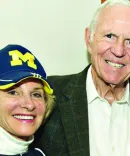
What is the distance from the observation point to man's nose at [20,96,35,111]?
1385mm

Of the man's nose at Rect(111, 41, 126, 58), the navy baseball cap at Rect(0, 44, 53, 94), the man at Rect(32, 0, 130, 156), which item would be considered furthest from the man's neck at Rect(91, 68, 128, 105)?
the navy baseball cap at Rect(0, 44, 53, 94)

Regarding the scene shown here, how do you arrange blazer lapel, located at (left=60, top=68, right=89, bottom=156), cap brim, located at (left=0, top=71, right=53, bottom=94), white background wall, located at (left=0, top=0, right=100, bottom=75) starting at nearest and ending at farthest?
cap brim, located at (left=0, top=71, right=53, bottom=94)
blazer lapel, located at (left=60, top=68, right=89, bottom=156)
white background wall, located at (left=0, top=0, right=100, bottom=75)

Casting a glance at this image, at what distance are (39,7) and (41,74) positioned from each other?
55 centimetres

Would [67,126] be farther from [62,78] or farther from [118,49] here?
[118,49]

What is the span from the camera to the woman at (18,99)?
4.49ft

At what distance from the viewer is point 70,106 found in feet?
5.67

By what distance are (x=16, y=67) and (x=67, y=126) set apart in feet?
1.53

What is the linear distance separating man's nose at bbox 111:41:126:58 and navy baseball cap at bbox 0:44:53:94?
0.45 m

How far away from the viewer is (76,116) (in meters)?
1.71

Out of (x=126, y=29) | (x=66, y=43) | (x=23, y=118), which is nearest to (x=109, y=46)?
(x=126, y=29)

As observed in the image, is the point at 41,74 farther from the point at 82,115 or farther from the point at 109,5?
the point at 109,5

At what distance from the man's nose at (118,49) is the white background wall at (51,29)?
0.39 metres

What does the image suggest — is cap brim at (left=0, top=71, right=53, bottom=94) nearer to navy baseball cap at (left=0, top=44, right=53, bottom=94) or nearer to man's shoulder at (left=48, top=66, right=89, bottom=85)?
navy baseball cap at (left=0, top=44, right=53, bottom=94)

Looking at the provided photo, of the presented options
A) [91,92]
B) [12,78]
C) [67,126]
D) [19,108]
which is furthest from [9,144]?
[91,92]
